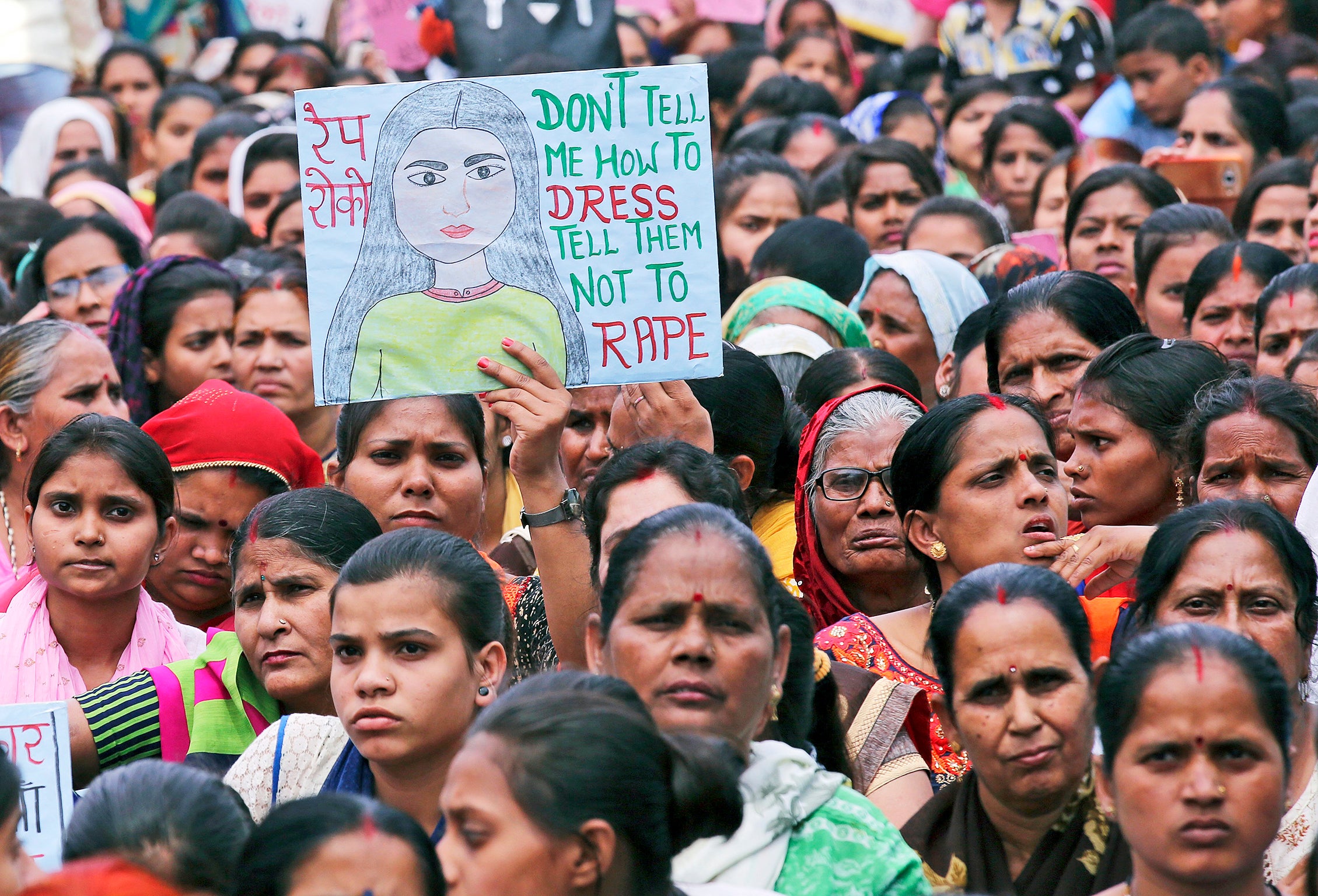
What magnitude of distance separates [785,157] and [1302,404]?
15.4ft

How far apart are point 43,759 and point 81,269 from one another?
3.89 metres

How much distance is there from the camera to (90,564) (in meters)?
4.32

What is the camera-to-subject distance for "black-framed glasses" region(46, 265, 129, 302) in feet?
22.6

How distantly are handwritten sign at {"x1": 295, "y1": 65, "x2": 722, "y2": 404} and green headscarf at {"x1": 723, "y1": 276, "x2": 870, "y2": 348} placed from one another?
1.65 m

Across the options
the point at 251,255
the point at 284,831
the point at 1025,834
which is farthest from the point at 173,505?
the point at 251,255

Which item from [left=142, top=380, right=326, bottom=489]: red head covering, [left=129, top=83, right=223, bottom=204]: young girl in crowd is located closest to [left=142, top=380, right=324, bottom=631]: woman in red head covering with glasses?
[left=142, top=380, right=326, bottom=489]: red head covering

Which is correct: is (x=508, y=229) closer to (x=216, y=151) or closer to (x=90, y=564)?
(x=90, y=564)

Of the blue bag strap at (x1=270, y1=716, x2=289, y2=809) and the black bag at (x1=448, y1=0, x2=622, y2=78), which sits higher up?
the black bag at (x1=448, y1=0, x2=622, y2=78)

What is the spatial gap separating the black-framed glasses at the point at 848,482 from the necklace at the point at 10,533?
2251mm

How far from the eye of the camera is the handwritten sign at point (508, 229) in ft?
13.4

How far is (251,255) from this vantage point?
707 cm

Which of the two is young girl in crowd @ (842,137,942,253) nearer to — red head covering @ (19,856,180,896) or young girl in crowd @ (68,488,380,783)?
young girl in crowd @ (68,488,380,783)

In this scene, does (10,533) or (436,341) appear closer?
(436,341)

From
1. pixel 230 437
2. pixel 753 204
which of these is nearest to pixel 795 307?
pixel 753 204
